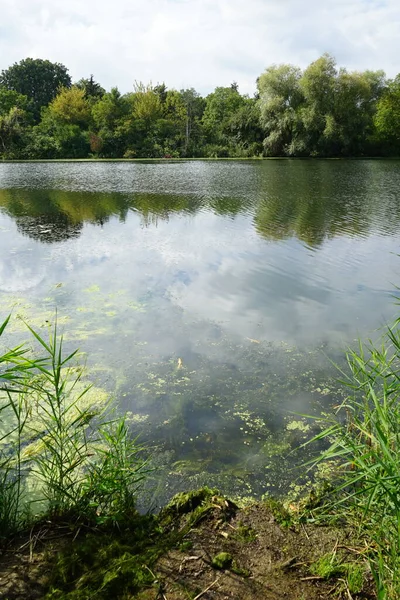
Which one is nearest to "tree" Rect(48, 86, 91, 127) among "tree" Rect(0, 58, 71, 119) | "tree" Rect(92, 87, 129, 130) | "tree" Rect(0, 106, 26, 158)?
"tree" Rect(92, 87, 129, 130)

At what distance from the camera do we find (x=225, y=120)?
1647 inches

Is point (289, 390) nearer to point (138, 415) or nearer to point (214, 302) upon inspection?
point (138, 415)

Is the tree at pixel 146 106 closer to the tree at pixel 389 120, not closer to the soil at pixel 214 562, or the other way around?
the tree at pixel 389 120

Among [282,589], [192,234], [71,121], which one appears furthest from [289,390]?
[71,121]

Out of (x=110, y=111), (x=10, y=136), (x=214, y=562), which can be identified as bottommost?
(x=214, y=562)

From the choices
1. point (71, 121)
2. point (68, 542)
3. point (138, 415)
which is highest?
point (71, 121)

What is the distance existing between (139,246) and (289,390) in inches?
217

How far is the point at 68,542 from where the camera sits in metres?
1.76

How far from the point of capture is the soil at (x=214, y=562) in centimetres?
148

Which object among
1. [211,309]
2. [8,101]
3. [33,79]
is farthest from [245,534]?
[33,79]

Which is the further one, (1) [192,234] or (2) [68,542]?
(1) [192,234]

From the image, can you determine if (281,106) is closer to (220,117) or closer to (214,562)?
(220,117)

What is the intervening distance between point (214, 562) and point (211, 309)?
357 cm

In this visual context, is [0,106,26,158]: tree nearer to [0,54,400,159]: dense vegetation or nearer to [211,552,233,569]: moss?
[0,54,400,159]: dense vegetation
